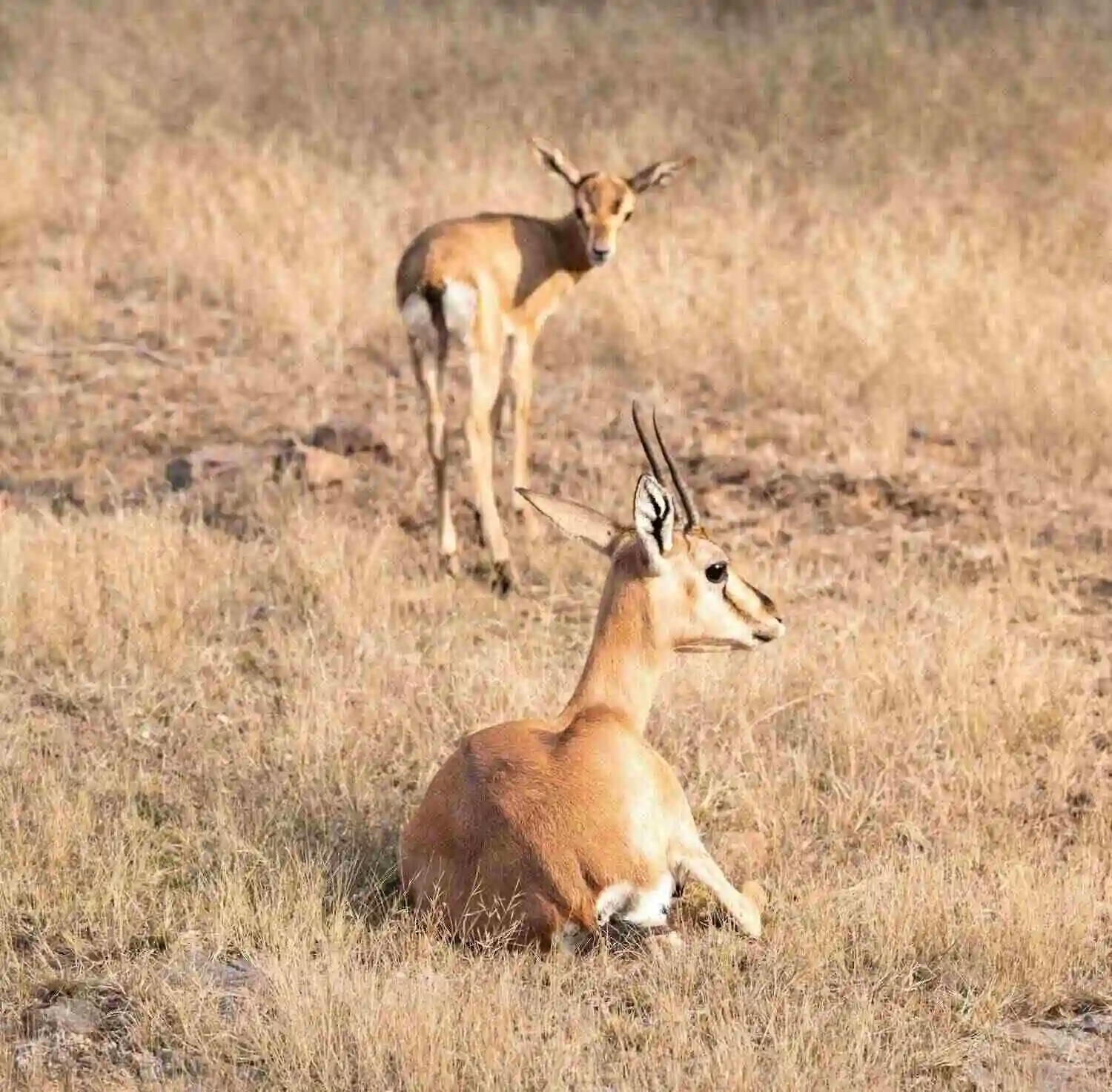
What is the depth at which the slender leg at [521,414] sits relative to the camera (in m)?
10.5

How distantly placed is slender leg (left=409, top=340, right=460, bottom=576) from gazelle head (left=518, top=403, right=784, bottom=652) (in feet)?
12.4

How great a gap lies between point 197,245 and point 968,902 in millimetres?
10319

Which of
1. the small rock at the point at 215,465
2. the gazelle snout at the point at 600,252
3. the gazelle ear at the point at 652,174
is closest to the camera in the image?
the small rock at the point at 215,465

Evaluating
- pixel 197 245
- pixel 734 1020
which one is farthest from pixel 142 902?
pixel 197 245

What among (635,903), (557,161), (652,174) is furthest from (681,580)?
(652,174)

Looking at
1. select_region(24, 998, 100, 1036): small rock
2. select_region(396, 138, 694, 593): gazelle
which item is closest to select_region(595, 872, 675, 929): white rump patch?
select_region(24, 998, 100, 1036): small rock

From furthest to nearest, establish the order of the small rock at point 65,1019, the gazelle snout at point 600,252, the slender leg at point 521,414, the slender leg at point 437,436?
the gazelle snout at point 600,252
the slender leg at point 521,414
the slender leg at point 437,436
the small rock at point 65,1019

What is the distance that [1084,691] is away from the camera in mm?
7859

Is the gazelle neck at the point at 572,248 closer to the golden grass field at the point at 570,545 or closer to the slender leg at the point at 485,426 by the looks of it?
the slender leg at the point at 485,426

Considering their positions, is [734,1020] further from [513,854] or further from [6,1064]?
[6,1064]

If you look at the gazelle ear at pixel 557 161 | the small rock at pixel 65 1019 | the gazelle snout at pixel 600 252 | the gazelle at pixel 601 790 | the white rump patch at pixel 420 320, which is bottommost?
the small rock at pixel 65 1019

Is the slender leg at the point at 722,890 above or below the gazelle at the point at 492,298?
below

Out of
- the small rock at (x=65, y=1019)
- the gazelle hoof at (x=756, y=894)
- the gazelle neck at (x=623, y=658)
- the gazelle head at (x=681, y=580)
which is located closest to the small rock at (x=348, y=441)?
the gazelle head at (x=681, y=580)

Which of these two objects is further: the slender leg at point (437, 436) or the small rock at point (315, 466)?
the small rock at point (315, 466)
